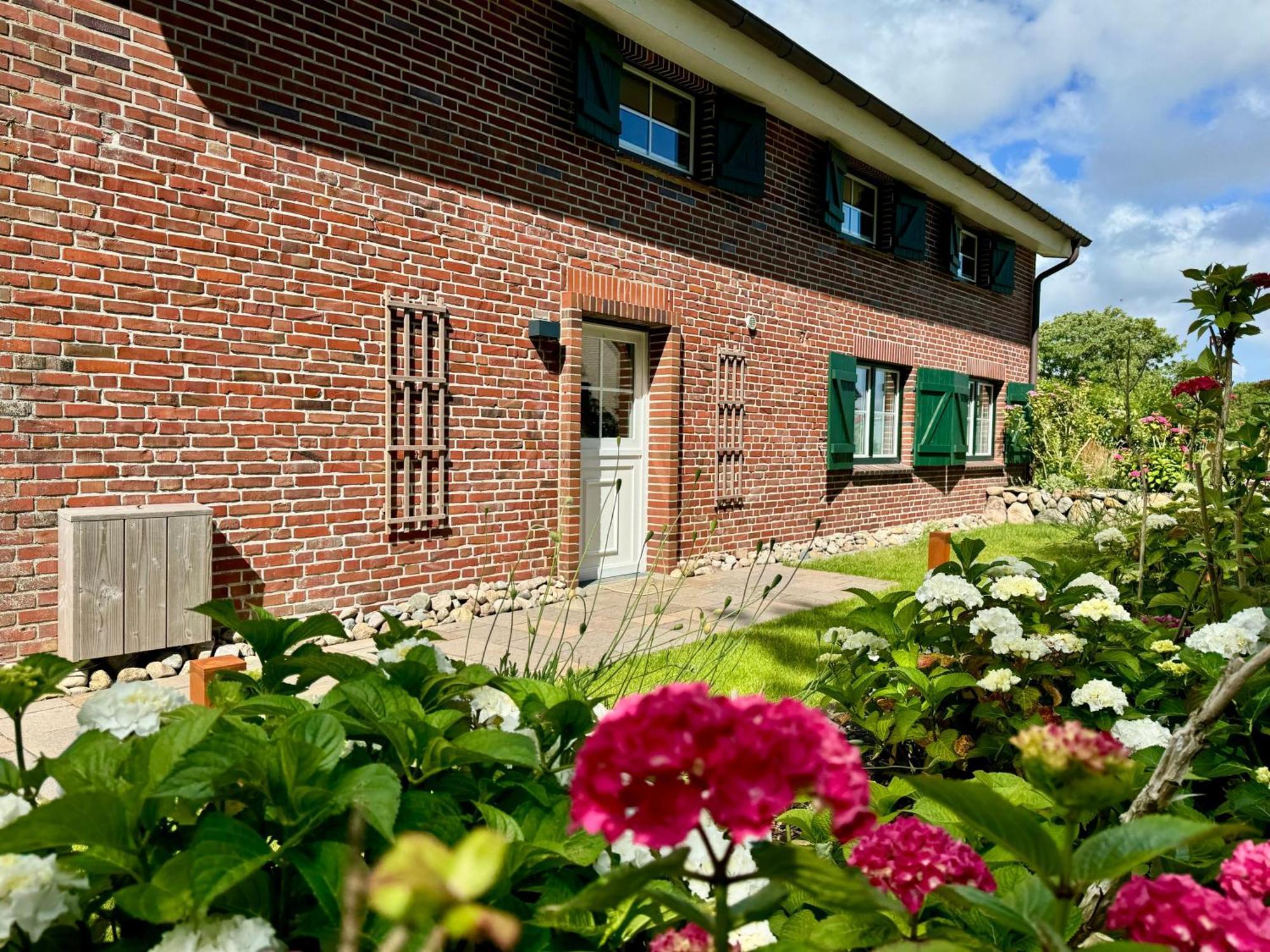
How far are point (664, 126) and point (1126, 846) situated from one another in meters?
7.14

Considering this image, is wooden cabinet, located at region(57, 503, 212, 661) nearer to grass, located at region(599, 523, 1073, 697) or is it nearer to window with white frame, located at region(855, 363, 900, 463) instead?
grass, located at region(599, 523, 1073, 697)

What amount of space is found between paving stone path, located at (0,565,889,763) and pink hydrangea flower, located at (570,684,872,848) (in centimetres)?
156

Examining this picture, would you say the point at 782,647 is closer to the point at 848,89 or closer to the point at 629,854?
the point at 629,854

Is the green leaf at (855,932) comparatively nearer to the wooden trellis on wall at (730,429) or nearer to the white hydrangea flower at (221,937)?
the white hydrangea flower at (221,937)

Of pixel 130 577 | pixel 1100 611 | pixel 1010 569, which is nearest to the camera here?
pixel 1100 611

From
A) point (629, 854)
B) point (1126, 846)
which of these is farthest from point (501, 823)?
point (1126, 846)

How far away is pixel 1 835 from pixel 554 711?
65 centimetres

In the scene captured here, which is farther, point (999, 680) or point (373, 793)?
point (999, 680)

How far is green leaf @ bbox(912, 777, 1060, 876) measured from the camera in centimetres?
71

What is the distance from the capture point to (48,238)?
393 centimetres

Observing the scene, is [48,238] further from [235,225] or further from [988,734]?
[988,734]

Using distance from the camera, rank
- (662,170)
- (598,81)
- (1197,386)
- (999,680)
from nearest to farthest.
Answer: (999,680), (1197,386), (598,81), (662,170)

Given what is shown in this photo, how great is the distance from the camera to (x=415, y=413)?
5332mm

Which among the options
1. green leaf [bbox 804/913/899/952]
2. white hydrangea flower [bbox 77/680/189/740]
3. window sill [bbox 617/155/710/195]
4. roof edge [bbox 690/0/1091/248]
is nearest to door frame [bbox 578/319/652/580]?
window sill [bbox 617/155/710/195]
